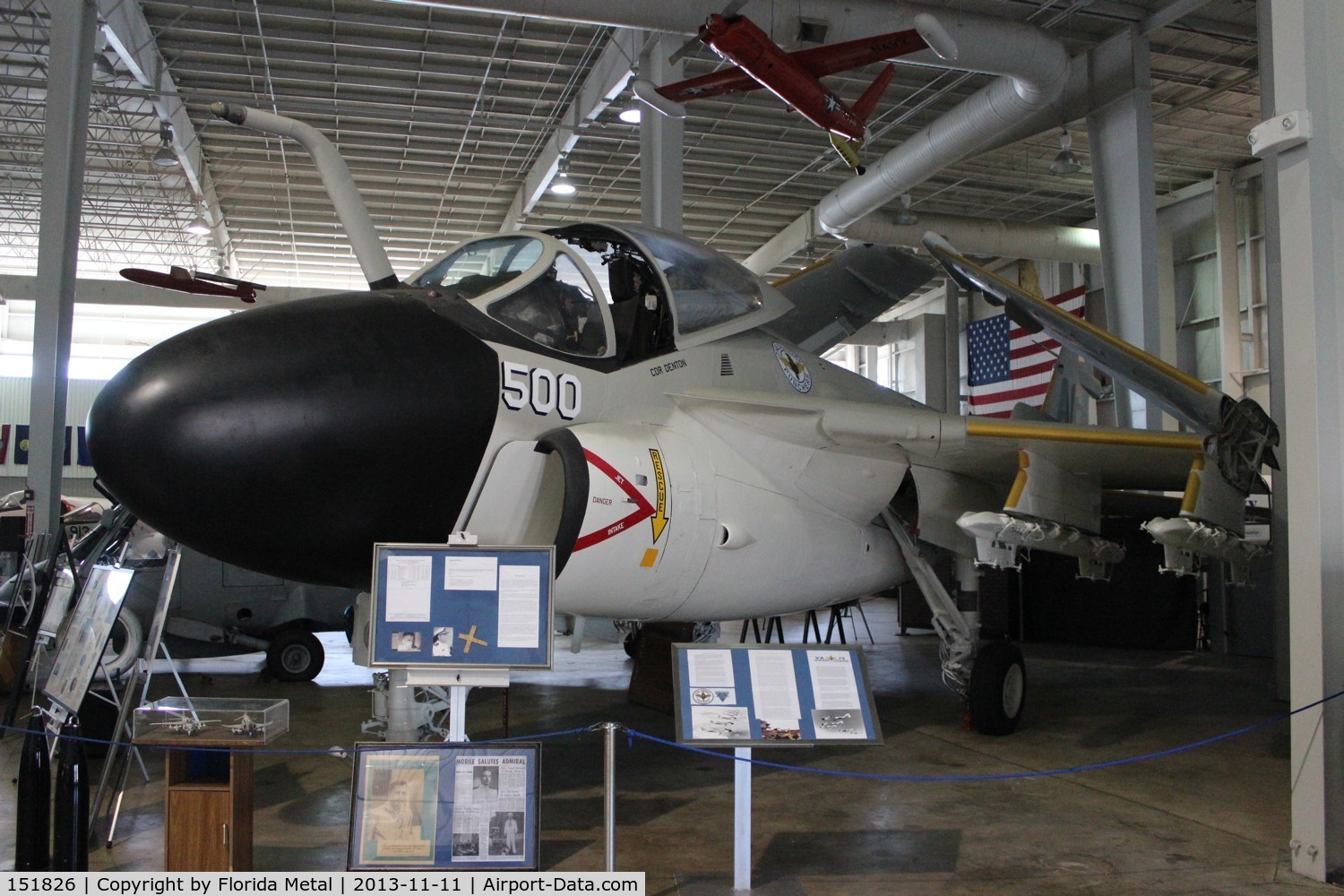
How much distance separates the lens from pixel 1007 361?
2216cm

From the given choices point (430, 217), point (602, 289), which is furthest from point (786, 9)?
point (430, 217)

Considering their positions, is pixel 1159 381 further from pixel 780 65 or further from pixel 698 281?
pixel 780 65

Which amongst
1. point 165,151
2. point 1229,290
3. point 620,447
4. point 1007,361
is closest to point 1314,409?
point 620,447

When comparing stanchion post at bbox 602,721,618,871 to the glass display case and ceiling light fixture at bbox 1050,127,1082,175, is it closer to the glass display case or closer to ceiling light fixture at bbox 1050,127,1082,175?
the glass display case

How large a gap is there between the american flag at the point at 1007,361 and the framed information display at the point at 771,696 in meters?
17.5

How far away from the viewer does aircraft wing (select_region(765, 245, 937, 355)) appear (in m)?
8.79

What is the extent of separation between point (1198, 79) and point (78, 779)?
15321mm

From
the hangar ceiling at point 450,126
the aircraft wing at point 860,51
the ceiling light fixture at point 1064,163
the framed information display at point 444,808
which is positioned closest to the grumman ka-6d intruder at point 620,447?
the framed information display at point 444,808

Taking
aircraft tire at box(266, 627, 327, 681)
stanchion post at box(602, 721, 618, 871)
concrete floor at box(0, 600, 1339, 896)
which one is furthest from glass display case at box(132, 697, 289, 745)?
aircraft tire at box(266, 627, 327, 681)

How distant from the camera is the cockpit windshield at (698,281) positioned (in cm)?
548

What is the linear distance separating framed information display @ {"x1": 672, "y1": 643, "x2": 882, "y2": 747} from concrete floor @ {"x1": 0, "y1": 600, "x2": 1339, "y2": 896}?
1.97ft

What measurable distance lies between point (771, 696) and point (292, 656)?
7256 mm

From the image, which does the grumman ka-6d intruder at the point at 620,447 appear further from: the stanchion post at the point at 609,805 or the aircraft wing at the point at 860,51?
the aircraft wing at the point at 860,51

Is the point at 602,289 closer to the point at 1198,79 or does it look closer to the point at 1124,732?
the point at 1124,732
